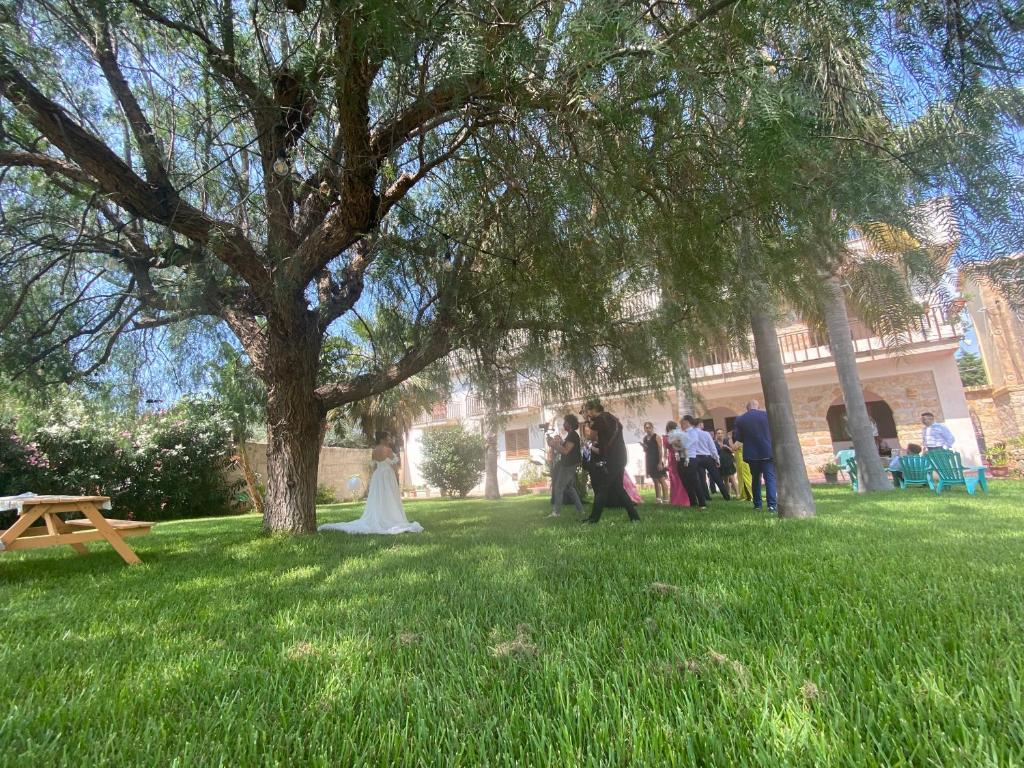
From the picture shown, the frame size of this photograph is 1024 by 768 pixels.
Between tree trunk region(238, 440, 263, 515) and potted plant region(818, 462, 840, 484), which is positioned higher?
tree trunk region(238, 440, 263, 515)

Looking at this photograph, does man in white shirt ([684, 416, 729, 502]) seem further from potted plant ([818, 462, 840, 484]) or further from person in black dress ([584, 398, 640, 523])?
potted plant ([818, 462, 840, 484])

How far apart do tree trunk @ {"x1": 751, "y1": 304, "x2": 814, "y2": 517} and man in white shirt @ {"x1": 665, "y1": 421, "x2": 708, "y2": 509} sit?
2.02 metres

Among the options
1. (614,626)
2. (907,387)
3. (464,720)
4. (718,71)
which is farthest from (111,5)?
(907,387)

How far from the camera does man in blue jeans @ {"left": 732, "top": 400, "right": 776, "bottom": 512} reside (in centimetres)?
732

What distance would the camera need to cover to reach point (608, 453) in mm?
6809

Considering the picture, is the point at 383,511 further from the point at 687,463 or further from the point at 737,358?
the point at 737,358

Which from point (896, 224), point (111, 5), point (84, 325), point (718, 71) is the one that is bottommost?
point (896, 224)

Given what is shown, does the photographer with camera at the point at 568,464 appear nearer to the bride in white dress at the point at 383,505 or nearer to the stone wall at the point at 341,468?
the bride in white dress at the point at 383,505

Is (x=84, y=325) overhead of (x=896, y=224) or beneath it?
overhead

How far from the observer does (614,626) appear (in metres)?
2.05

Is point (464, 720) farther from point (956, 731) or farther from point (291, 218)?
A: point (291, 218)

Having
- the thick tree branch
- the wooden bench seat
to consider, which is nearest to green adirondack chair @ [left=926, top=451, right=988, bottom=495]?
the thick tree branch

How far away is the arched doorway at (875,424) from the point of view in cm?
1473

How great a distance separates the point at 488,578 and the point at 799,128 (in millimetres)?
2863
